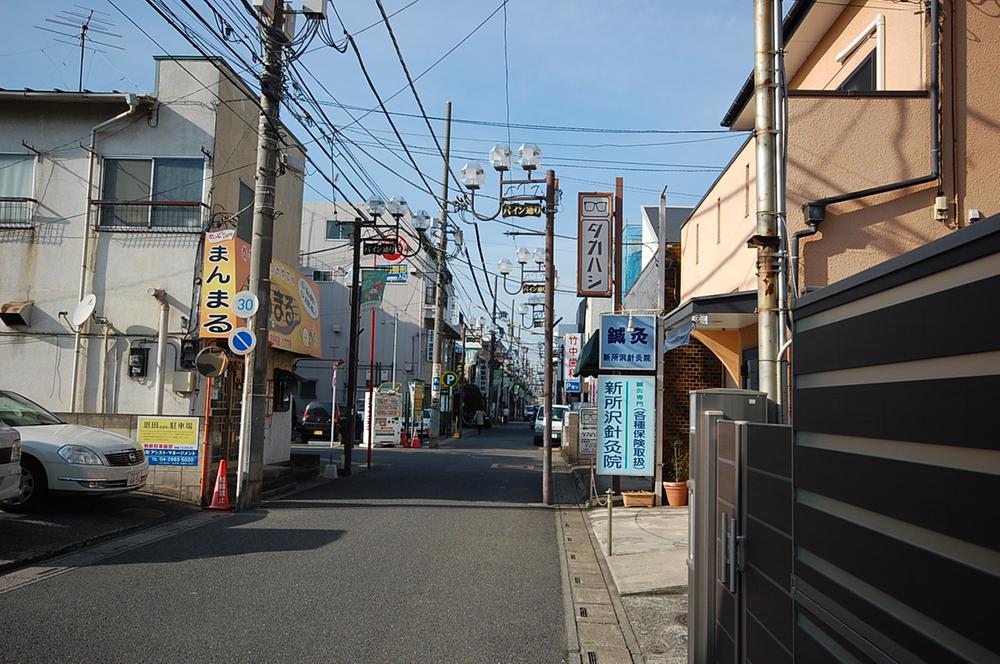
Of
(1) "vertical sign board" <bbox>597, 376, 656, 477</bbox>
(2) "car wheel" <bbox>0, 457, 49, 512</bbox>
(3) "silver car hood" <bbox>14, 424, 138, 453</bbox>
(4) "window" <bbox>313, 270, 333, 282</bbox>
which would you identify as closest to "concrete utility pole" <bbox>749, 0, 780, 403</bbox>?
(1) "vertical sign board" <bbox>597, 376, 656, 477</bbox>

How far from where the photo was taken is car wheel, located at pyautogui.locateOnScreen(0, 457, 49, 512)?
34.9 ft

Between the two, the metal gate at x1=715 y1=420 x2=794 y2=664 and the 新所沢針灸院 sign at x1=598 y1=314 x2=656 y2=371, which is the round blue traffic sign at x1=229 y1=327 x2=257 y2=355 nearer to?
the 新所沢針灸院 sign at x1=598 y1=314 x2=656 y2=371

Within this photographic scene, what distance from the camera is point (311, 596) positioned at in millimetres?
7320

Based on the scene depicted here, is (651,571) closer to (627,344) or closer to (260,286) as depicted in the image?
(627,344)

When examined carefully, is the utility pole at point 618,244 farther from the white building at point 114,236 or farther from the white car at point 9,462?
the white car at point 9,462

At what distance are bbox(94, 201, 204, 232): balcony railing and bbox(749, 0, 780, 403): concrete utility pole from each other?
426 inches

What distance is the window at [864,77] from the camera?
11848mm

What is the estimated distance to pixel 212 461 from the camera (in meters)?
13.6

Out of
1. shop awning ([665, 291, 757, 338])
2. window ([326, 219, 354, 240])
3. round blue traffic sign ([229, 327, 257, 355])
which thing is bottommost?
round blue traffic sign ([229, 327, 257, 355])

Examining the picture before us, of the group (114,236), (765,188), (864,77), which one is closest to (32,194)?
(114,236)

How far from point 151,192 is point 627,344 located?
31.0ft

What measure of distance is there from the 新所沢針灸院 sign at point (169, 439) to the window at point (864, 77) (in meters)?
11.5

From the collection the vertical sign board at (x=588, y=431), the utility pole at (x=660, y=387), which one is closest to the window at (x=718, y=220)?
the utility pole at (x=660, y=387)

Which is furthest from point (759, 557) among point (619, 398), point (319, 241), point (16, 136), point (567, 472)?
point (319, 241)
